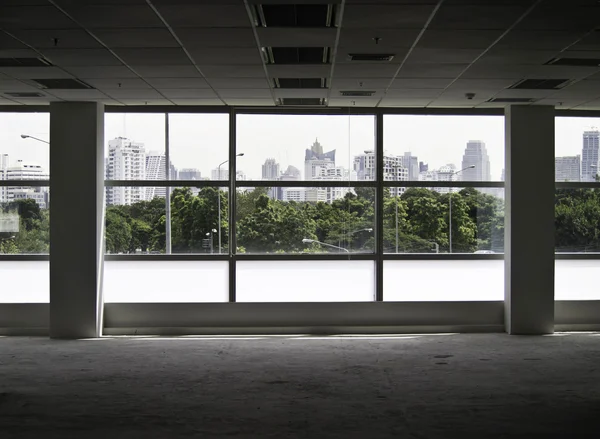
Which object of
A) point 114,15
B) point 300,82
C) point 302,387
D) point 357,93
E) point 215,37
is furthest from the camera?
point 357,93

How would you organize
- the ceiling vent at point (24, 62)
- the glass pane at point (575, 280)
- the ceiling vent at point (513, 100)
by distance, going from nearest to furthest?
the ceiling vent at point (24, 62)
the ceiling vent at point (513, 100)
the glass pane at point (575, 280)

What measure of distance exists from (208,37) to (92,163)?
4.16 meters

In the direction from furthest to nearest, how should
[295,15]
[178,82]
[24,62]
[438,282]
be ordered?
[438,282] → [178,82] → [24,62] → [295,15]

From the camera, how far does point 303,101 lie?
375 inches

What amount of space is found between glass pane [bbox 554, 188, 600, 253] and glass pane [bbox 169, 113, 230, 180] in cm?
553

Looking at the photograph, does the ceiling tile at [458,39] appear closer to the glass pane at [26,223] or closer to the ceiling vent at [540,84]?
the ceiling vent at [540,84]

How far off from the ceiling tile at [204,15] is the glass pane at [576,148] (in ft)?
21.6

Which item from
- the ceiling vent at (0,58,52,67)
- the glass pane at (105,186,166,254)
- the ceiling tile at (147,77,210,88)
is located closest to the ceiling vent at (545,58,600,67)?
the ceiling tile at (147,77,210,88)

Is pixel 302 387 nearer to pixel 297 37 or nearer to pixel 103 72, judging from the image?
pixel 297 37

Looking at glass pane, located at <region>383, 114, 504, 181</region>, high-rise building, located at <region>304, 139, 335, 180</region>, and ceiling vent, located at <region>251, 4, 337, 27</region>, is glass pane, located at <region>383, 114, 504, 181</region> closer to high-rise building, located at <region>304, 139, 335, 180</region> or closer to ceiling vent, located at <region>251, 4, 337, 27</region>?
high-rise building, located at <region>304, 139, 335, 180</region>

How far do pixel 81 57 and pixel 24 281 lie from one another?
4.50 meters

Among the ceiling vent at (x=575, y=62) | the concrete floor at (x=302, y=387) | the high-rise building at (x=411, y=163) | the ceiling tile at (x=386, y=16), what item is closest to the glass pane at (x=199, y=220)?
the concrete floor at (x=302, y=387)

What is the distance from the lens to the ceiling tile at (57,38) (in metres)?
5.93

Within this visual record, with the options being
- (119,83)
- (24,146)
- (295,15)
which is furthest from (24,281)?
(295,15)
